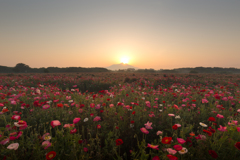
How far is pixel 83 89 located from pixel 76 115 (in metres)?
6.70

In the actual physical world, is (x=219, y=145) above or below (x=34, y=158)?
above

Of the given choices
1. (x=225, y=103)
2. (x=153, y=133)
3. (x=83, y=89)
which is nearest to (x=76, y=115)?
(x=153, y=133)

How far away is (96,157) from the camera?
6.63 ft

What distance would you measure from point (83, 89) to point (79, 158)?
27.1 ft

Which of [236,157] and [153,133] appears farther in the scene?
[153,133]

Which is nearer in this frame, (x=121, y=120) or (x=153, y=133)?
(x=153, y=133)

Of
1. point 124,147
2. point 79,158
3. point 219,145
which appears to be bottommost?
point 124,147

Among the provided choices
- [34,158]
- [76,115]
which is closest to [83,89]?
[76,115]

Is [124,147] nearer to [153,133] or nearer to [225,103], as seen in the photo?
[153,133]

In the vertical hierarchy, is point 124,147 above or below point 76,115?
below

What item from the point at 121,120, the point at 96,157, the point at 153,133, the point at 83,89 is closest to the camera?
the point at 96,157

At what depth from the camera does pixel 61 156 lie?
1827 mm

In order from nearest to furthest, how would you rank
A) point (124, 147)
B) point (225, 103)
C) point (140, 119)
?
point (124, 147)
point (140, 119)
point (225, 103)

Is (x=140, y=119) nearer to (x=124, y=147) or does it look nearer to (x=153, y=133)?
(x=153, y=133)
